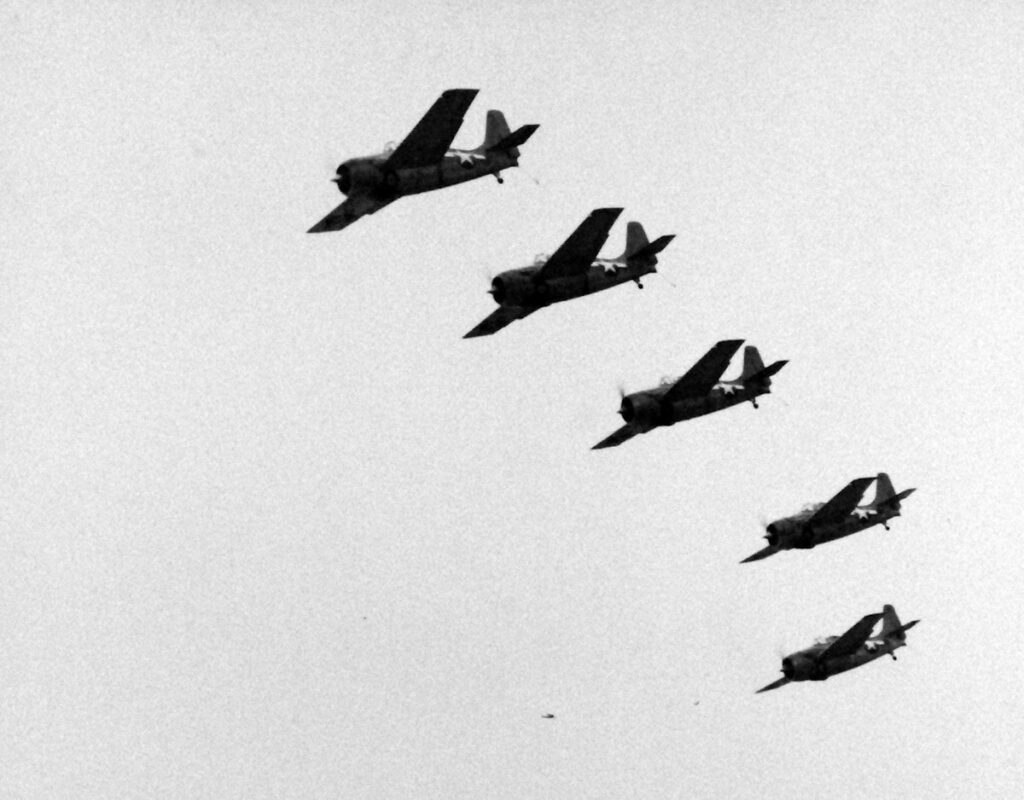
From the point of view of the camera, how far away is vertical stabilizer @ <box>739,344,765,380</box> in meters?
76.3

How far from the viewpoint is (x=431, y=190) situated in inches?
2335

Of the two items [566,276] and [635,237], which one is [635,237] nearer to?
[635,237]

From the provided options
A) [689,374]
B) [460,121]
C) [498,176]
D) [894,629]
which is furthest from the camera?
[894,629]

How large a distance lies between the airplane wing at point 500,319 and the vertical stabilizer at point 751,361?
16074 millimetres

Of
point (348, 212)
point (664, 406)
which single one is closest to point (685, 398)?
point (664, 406)

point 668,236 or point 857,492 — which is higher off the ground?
point 668,236

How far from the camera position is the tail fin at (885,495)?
267ft

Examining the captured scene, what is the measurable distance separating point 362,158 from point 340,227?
137 inches

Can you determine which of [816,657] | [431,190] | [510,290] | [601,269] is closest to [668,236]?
[601,269]

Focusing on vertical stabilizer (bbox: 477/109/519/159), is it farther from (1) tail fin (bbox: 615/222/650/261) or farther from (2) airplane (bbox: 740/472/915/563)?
(2) airplane (bbox: 740/472/915/563)

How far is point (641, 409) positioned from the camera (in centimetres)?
6900

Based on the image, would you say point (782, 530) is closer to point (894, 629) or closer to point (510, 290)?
point (894, 629)

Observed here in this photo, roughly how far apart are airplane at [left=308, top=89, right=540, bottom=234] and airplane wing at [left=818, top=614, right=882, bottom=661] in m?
36.7

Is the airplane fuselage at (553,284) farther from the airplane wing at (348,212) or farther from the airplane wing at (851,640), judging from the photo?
the airplane wing at (851,640)
